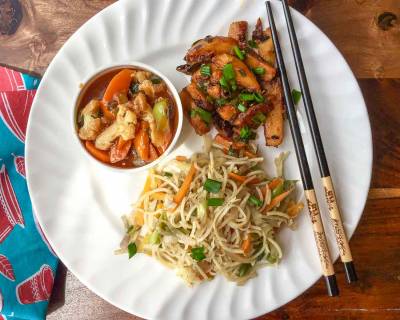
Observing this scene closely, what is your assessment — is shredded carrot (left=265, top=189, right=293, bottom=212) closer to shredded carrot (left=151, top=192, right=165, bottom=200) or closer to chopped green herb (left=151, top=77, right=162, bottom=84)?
shredded carrot (left=151, top=192, right=165, bottom=200)

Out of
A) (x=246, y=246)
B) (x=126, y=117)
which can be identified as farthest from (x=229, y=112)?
(x=246, y=246)

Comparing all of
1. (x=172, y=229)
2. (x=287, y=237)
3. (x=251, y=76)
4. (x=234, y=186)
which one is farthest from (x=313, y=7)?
(x=172, y=229)

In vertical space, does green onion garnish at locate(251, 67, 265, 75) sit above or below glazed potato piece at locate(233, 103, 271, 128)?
above

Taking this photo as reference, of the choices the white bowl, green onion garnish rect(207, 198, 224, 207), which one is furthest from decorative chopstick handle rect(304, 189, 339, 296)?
the white bowl

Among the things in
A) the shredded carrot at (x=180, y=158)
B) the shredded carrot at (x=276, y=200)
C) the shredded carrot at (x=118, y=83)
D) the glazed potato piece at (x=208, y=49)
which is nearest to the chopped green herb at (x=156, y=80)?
the shredded carrot at (x=118, y=83)

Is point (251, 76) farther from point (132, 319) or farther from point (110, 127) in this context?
point (132, 319)

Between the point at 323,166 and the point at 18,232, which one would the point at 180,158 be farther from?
the point at 18,232
